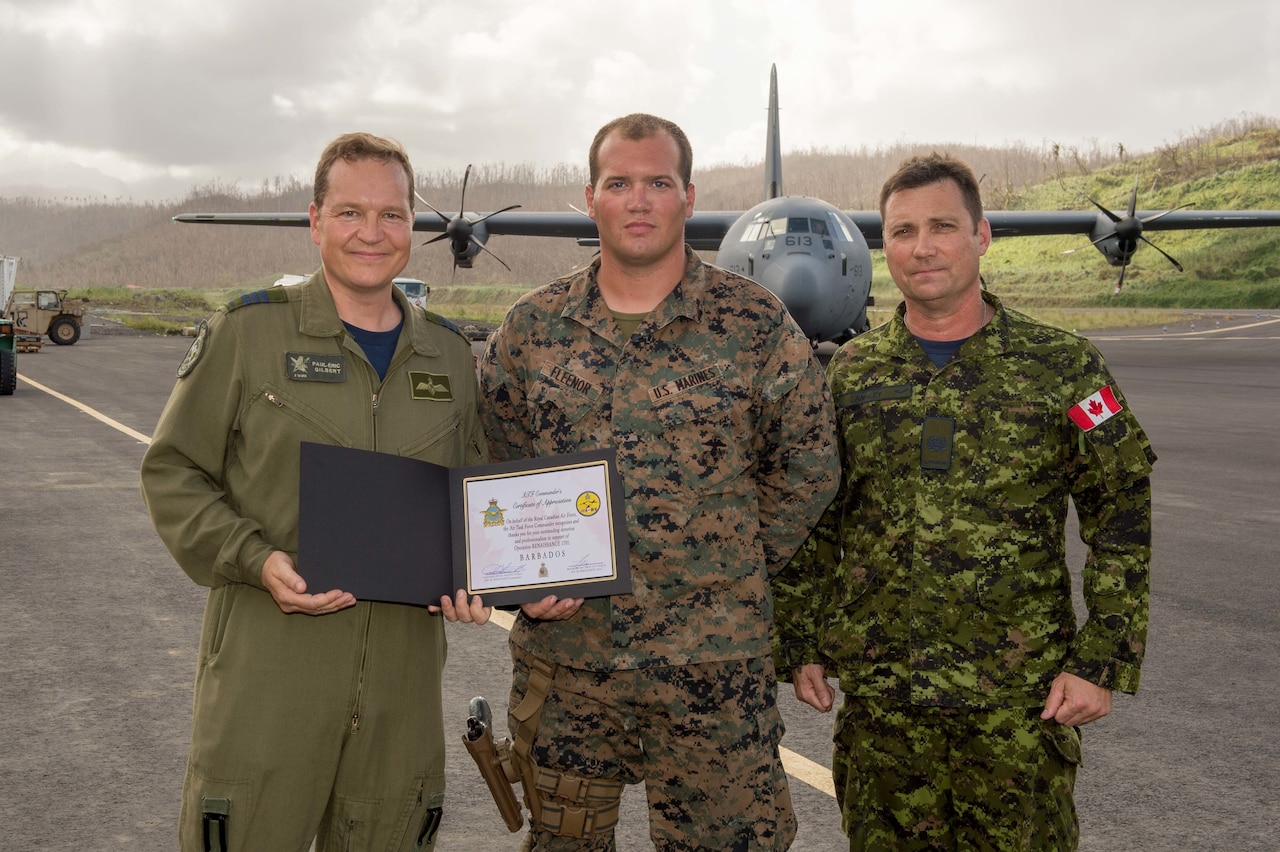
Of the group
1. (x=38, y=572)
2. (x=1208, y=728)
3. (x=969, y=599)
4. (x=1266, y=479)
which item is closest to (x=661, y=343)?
(x=969, y=599)

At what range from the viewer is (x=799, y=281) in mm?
17703

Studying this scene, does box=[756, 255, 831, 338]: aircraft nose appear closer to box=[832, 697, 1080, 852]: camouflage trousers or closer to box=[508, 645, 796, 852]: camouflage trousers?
box=[832, 697, 1080, 852]: camouflage trousers

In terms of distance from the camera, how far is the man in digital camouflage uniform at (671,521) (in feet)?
9.45

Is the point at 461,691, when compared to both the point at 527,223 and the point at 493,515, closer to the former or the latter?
the point at 493,515

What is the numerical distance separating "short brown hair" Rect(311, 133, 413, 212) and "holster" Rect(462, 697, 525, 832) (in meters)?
1.52

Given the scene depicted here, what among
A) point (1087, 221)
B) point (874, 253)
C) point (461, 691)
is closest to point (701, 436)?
point (461, 691)

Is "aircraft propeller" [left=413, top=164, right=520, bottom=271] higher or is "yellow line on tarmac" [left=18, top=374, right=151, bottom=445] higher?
"aircraft propeller" [left=413, top=164, right=520, bottom=271]

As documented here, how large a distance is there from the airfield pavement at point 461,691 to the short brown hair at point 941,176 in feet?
7.62

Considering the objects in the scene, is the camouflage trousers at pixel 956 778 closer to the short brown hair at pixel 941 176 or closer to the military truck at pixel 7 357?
the short brown hair at pixel 941 176

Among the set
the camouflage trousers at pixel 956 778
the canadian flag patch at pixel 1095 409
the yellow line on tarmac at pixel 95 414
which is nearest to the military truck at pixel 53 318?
the yellow line on tarmac at pixel 95 414

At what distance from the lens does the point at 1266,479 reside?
37.8 feet

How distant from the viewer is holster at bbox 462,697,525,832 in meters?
3.00

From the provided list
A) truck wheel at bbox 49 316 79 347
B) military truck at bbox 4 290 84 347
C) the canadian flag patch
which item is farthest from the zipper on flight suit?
truck wheel at bbox 49 316 79 347

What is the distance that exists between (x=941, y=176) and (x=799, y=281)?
48.5ft
